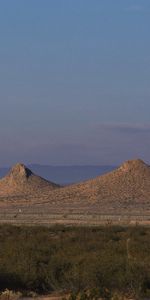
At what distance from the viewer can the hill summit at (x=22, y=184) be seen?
108m

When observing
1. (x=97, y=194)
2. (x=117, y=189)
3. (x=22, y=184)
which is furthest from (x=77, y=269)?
(x=22, y=184)

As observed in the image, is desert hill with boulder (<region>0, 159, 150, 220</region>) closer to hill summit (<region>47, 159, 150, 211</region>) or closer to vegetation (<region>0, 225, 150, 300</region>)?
hill summit (<region>47, 159, 150, 211</region>)

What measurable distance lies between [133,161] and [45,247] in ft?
236

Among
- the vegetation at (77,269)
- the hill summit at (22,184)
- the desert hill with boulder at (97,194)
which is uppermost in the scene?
the hill summit at (22,184)

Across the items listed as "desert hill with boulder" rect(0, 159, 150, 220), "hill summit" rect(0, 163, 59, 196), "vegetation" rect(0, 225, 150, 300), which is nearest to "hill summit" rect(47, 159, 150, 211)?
"desert hill with boulder" rect(0, 159, 150, 220)

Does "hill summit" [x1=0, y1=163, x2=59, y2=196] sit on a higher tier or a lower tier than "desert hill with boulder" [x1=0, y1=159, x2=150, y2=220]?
higher

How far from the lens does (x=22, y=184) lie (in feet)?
362

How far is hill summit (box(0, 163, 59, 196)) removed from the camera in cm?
10756

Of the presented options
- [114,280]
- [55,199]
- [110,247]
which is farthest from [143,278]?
[55,199]

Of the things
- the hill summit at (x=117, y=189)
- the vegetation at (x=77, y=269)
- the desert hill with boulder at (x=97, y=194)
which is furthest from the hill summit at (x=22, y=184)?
the vegetation at (x=77, y=269)

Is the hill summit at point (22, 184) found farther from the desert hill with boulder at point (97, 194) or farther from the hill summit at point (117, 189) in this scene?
the hill summit at point (117, 189)

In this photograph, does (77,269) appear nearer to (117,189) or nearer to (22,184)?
(117,189)

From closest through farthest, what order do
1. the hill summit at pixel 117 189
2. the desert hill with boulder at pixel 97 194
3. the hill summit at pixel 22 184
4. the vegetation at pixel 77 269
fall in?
1. the vegetation at pixel 77 269
2. the desert hill with boulder at pixel 97 194
3. the hill summit at pixel 117 189
4. the hill summit at pixel 22 184

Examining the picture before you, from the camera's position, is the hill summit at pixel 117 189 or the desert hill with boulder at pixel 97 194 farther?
the hill summit at pixel 117 189
